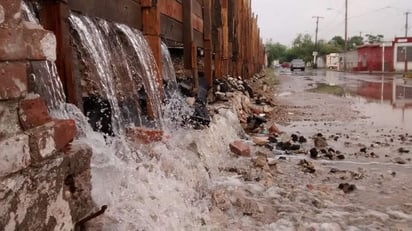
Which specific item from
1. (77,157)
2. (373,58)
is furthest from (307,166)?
(373,58)

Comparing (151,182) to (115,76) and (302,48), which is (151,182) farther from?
(302,48)

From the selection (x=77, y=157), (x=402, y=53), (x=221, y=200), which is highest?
(x=402, y=53)

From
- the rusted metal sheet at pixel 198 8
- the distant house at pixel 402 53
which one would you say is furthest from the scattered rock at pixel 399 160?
the distant house at pixel 402 53

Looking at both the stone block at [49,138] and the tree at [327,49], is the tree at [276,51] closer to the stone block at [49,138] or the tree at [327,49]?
the tree at [327,49]

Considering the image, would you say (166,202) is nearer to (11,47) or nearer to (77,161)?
(77,161)

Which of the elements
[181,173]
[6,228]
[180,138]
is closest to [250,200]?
[181,173]

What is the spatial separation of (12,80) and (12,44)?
141 millimetres

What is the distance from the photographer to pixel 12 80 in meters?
1.71

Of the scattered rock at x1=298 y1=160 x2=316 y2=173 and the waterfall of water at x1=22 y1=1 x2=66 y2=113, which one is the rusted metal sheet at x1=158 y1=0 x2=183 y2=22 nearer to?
the scattered rock at x1=298 y1=160 x2=316 y2=173

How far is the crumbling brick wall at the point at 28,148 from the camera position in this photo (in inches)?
65.2

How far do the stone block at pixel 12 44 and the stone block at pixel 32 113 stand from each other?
0.18 meters

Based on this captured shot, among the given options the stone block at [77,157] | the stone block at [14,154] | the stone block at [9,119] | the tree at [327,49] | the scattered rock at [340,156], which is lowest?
the scattered rock at [340,156]

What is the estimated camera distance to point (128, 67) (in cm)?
436

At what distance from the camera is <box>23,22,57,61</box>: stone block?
1859 mm
